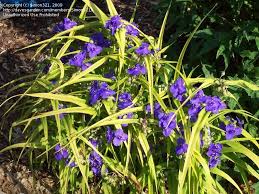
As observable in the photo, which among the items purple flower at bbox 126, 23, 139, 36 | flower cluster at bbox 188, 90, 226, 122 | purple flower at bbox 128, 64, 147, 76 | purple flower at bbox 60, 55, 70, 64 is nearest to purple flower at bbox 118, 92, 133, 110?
purple flower at bbox 128, 64, 147, 76

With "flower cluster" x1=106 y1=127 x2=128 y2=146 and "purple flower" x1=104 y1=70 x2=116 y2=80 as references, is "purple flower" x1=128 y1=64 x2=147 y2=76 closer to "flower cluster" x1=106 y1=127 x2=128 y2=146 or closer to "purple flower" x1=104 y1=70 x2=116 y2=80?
"purple flower" x1=104 y1=70 x2=116 y2=80

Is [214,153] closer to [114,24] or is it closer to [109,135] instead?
[109,135]

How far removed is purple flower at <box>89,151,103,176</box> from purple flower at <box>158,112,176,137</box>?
0.43m

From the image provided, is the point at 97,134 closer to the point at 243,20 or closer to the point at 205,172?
the point at 205,172

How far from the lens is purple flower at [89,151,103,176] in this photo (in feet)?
8.82

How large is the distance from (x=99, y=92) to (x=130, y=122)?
→ 22 centimetres

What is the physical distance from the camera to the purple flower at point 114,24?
8.78ft

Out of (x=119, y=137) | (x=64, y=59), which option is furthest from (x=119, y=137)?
(x=64, y=59)

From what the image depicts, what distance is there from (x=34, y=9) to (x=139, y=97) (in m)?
2.75

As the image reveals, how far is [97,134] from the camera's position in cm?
272

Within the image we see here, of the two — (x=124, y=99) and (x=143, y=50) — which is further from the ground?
(x=143, y=50)

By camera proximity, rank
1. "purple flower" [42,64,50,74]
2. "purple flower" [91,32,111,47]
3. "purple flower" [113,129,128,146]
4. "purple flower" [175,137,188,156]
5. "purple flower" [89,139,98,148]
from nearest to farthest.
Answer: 1. "purple flower" [175,137,188,156]
2. "purple flower" [113,129,128,146]
3. "purple flower" [89,139,98,148]
4. "purple flower" [91,32,111,47]
5. "purple flower" [42,64,50,74]

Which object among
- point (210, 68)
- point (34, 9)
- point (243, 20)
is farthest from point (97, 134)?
point (34, 9)

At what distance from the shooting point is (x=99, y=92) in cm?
255
